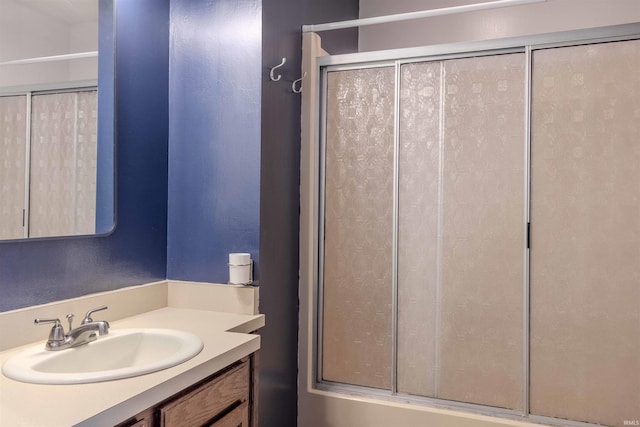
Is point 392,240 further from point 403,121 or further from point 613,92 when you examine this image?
point 613,92

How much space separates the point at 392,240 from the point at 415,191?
0.83 feet

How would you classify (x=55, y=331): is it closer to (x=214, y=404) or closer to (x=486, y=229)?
(x=214, y=404)

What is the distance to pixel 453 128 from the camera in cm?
226

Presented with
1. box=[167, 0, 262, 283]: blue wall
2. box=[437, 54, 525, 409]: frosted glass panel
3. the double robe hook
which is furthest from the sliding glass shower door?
box=[167, 0, 262, 283]: blue wall

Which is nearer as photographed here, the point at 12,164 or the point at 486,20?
the point at 12,164

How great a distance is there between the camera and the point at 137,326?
1.73 m

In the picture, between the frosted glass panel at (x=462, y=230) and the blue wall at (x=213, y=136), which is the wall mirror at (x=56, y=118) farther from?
the frosted glass panel at (x=462, y=230)

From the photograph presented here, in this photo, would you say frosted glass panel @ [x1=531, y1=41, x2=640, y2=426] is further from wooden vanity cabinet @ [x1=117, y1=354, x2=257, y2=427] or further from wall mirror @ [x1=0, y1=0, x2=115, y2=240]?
wall mirror @ [x1=0, y1=0, x2=115, y2=240]

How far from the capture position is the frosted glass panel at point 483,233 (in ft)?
7.07

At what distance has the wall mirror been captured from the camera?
1.49 meters

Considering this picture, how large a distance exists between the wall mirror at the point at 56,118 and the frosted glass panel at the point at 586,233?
1.71 metres

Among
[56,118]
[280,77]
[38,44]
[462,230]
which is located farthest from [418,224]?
[38,44]

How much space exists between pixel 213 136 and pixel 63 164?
0.61 metres

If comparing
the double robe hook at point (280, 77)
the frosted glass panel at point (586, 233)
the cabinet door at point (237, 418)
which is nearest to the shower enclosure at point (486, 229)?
the frosted glass panel at point (586, 233)
